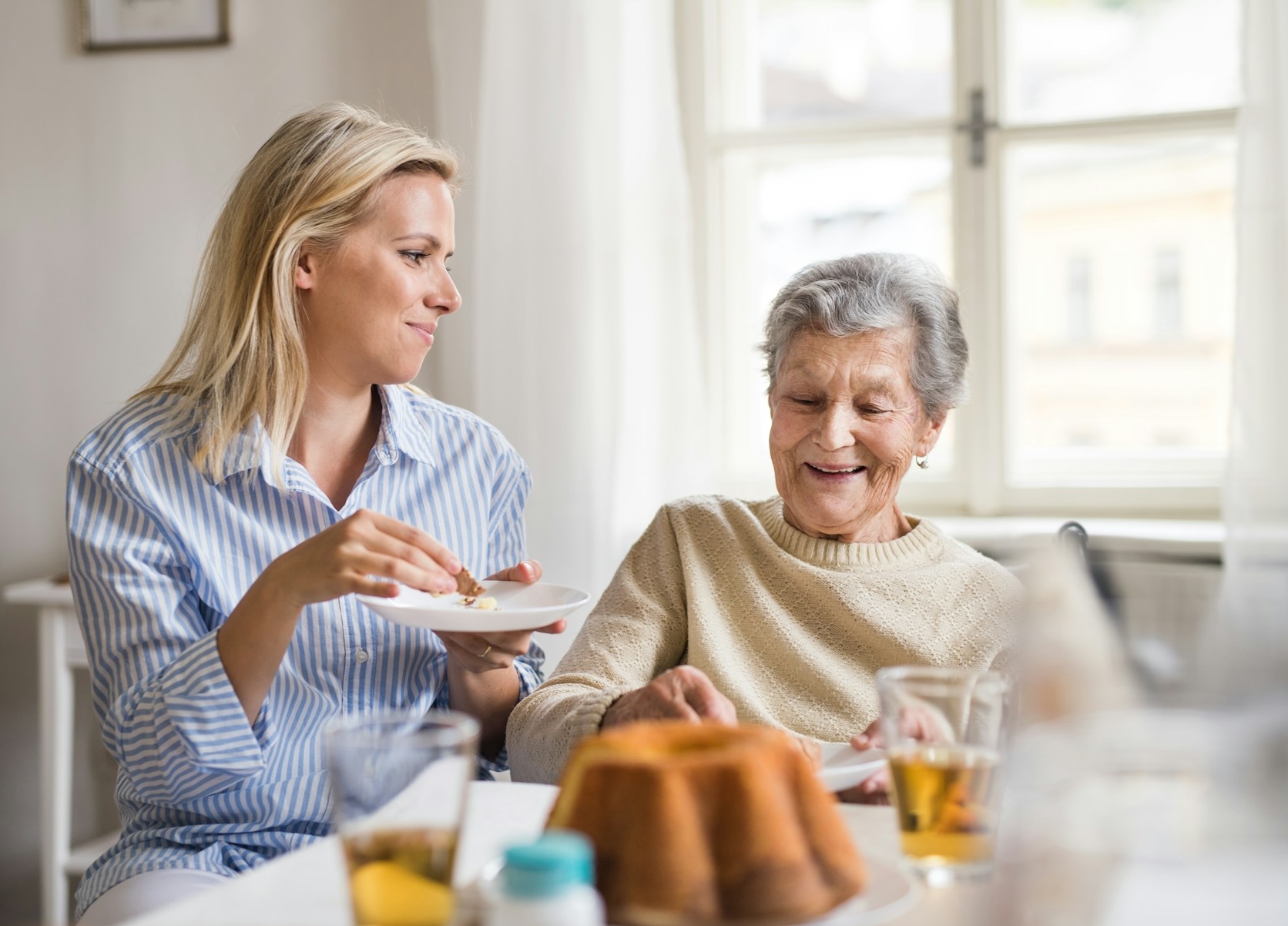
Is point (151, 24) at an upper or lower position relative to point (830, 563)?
upper

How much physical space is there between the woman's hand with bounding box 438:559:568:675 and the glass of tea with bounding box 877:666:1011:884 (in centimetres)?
63

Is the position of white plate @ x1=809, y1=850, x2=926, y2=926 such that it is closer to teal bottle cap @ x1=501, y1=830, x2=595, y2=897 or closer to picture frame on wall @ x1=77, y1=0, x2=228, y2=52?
teal bottle cap @ x1=501, y1=830, x2=595, y2=897

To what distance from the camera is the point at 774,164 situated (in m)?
2.83

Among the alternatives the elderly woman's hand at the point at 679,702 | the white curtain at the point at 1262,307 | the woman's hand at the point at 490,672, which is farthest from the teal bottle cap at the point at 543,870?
the white curtain at the point at 1262,307

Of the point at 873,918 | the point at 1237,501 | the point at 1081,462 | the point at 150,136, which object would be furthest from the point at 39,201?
the point at 873,918

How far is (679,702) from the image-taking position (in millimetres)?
1251

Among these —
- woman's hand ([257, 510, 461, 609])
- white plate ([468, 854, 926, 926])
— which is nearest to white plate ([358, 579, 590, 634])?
woman's hand ([257, 510, 461, 609])

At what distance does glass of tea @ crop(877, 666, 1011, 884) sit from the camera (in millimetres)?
811

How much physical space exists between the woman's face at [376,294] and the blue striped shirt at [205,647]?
0.10 m

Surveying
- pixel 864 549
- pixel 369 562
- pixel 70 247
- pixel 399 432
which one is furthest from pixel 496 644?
pixel 70 247

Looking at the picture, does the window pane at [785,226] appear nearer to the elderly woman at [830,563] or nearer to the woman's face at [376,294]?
the elderly woman at [830,563]

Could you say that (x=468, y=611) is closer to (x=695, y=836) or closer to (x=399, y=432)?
(x=399, y=432)

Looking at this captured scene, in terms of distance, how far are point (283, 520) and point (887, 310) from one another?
81 centimetres

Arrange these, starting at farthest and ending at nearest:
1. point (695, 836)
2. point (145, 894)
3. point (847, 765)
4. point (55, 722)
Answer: point (55, 722), point (145, 894), point (847, 765), point (695, 836)
